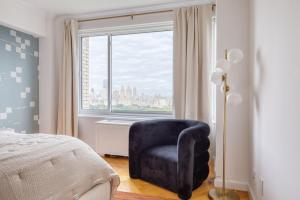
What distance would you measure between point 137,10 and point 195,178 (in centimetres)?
275

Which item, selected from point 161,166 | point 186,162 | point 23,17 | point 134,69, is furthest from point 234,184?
point 23,17

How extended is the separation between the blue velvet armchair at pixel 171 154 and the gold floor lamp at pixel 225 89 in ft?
0.77

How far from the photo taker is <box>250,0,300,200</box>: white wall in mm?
1130

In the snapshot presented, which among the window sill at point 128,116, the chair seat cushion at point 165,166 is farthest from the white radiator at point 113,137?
the chair seat cushion at point 165,166

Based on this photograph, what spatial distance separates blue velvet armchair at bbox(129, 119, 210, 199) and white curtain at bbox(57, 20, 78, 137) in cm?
163

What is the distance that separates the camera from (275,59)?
58.5 inches

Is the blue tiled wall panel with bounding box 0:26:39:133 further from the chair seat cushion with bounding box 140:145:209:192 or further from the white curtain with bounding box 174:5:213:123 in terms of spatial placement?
the white curtain with bounding box 174:5:213:123

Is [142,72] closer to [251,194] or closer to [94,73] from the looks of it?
[94,73]

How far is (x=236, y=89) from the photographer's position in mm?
2547

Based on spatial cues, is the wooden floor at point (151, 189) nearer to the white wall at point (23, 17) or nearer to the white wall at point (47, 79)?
the white wall at point (47, 79)

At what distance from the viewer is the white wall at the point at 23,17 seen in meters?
3.12

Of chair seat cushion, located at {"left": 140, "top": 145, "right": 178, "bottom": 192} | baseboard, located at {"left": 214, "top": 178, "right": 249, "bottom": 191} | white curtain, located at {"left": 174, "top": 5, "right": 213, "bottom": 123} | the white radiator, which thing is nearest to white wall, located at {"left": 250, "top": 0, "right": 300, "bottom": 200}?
baseboard, located at {"left": 214, "top": 178, "right": 249, "bottom": 191}

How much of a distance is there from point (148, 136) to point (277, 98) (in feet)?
5.72

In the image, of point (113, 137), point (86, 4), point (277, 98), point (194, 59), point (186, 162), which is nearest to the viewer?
point (277, 98)
